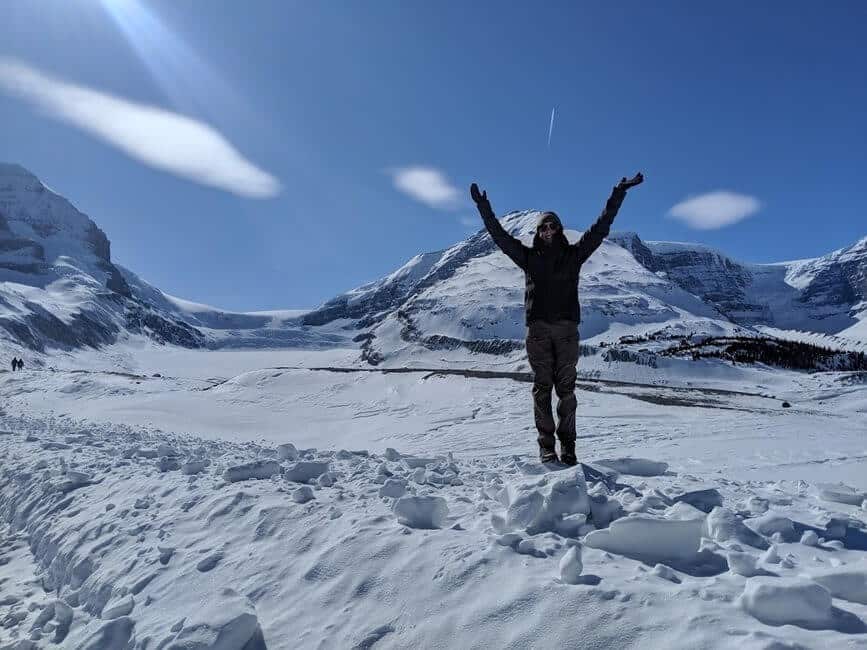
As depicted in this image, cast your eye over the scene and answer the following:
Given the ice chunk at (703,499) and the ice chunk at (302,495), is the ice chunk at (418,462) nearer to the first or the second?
the ice chunk at (302,495)

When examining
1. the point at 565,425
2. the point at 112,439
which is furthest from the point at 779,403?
the point at 112,439

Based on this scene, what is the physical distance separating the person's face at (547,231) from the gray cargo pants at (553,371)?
88 centimetres

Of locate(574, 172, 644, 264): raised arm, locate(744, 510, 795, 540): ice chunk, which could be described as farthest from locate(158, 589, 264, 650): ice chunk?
locate(574, 172, 644, 264): raised arm

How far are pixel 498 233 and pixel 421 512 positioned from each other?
3423 mm

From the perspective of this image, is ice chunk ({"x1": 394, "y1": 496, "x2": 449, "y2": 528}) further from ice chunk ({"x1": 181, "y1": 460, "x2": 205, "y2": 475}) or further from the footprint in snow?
ice chunk ({"x1": 181, "y1": 460, "x2": 205, "y2": 475})

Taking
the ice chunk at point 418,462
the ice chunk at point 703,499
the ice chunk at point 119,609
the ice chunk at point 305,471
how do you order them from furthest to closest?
the ice chunk at point 418,462 → the ice chunk at point 305,471 → the ice chunk at point 703,499 → the ice chunk at point 119,609

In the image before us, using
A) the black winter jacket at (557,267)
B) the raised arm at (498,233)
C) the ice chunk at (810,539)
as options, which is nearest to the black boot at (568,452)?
the black winter jacket at (557,267)

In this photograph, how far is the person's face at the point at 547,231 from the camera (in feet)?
18.5

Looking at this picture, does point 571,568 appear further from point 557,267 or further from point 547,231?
point 547,231

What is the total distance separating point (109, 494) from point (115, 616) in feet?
9.38

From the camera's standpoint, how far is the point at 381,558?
3254 millimetres

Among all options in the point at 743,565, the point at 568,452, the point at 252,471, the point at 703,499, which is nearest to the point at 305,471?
the point at 252,471

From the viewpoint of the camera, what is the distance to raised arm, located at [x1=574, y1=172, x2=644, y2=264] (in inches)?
223

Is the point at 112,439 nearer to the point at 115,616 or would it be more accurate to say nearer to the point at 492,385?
the point at 115,616
